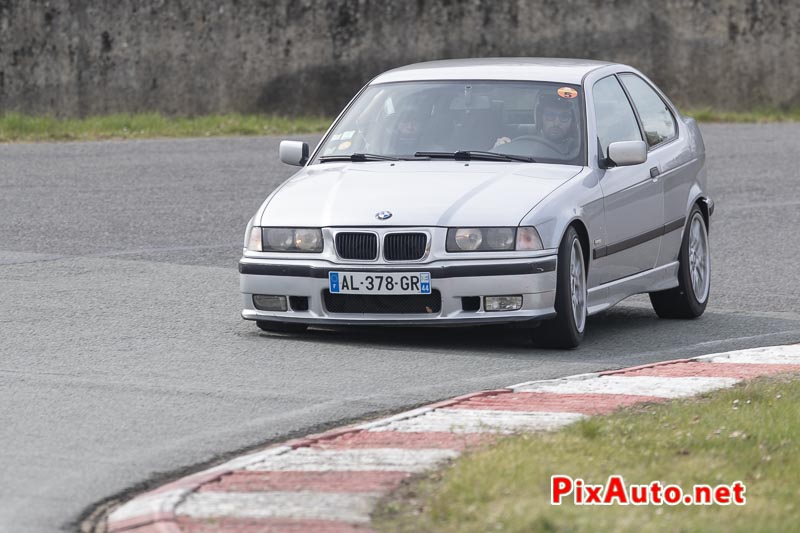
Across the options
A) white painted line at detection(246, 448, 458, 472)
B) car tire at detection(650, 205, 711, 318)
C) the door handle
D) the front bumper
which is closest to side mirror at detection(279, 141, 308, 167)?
the front bumper

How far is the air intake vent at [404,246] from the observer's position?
8727 mm

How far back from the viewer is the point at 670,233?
1039 cm

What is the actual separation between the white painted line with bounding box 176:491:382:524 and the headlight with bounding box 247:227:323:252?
354 cm

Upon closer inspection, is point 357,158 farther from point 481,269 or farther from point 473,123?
point 481,269

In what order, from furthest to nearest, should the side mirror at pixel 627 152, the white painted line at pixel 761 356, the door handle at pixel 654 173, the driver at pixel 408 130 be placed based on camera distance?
the door handle at pixel 654 173
the driver at pixel 408 130
the side mirror at pixel 627 152
the white painted line at pixel 761 356

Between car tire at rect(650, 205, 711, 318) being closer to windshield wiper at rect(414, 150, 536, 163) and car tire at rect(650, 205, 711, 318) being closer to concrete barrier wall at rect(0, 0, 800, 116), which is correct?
windshield wiper at rect(414, 150, 536, 163)

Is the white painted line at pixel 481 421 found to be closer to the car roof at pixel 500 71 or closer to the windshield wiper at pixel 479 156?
the windshield wiper at pixel 479 156

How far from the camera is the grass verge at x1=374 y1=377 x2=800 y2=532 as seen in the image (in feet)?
16.4

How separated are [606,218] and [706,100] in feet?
63.9

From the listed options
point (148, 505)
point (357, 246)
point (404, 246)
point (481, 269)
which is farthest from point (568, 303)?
point (148, 505)

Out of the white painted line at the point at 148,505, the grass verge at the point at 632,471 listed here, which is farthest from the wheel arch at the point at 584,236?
the white painted line at the point at 148,505

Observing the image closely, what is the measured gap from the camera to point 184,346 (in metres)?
8.88

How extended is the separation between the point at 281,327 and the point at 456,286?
1214 mm

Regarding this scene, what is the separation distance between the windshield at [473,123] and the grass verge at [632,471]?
2.86 metres
